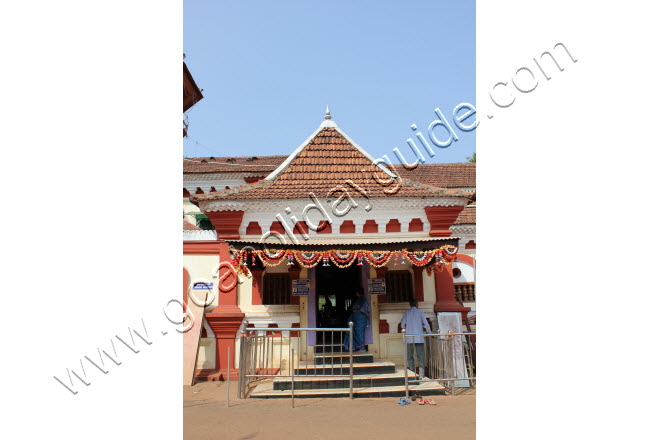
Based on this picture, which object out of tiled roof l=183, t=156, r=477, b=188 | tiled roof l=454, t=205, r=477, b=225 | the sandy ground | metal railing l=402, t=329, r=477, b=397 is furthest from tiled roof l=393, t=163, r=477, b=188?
the sandy ground

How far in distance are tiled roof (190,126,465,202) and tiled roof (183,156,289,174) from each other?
5.00m

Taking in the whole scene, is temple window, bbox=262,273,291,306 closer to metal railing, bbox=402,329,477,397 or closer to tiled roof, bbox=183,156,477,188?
metal railing, bbox=402,329,477,397

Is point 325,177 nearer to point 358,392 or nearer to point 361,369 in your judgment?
point 361,369

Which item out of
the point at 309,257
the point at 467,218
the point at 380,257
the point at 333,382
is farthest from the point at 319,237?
the point at 467,218

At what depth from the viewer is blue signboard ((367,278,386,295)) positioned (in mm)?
10375

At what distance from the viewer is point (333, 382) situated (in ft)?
26.9

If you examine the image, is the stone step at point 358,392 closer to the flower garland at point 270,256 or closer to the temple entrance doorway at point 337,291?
the flower garland at point 270,256

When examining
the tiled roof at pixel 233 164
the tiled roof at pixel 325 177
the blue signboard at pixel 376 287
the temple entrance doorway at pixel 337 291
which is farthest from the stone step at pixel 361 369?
the tiled roof at pixel 233 164

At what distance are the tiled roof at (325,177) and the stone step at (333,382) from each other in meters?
3.85

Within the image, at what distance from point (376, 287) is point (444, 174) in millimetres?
7768

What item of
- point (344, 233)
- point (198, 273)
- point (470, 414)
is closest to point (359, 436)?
point (470, 414)

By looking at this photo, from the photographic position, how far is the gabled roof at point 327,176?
10195mm

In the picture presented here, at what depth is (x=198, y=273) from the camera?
11.4m
